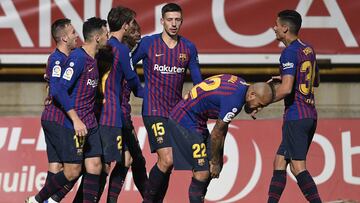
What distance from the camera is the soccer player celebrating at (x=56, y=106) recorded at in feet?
31.0

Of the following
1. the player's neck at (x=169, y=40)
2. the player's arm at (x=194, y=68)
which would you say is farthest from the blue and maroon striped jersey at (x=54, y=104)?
the player's arm at (x=194, y=68)

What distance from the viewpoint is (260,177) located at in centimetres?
1200

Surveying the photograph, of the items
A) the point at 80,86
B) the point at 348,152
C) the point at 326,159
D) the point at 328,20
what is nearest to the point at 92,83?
the point at 80,86

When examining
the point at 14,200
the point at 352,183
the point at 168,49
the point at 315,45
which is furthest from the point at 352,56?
the point at 14,200

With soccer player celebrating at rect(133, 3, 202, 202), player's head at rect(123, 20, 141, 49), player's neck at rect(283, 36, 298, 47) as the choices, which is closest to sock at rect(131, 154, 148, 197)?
soccer player celebrating at rect(133, 3, 202, 202)

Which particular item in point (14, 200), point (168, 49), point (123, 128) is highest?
point (168, 49)

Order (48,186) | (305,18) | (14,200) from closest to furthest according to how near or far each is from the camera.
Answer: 1. (48,186)
2. (14,200)
3. (305,18)

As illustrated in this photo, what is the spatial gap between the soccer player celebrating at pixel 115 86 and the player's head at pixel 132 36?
2.8 inches

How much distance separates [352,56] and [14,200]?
4334mm

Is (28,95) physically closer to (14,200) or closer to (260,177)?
(14,200)

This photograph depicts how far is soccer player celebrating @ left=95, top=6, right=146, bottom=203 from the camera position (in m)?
9.52

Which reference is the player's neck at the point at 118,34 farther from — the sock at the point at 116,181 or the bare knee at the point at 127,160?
the sock at the point at 116,181

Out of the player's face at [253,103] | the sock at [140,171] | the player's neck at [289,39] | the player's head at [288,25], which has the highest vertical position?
the player's head at [288,25]

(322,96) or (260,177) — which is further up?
(322,96)
